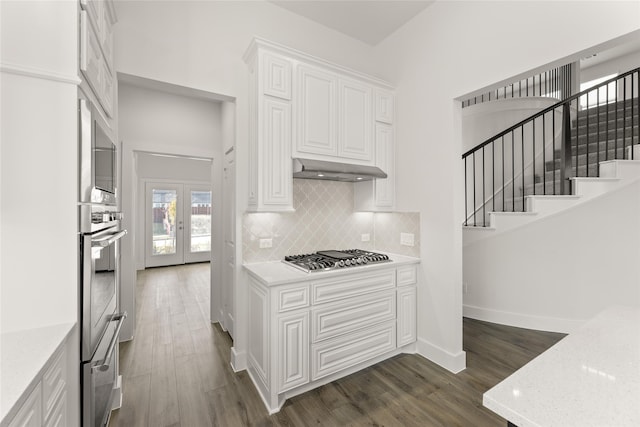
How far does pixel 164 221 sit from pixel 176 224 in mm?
303

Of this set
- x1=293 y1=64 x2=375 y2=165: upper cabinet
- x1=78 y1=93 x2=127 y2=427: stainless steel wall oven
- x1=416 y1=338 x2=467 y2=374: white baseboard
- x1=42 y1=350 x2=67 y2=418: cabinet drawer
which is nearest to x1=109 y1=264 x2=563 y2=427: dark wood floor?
x1=416 y1=338 x2=467 y2=374: white baseboard

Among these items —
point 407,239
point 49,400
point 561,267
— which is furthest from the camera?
point 561,267

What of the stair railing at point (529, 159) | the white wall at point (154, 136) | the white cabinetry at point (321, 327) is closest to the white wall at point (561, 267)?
the stair railing at point (529, 159)

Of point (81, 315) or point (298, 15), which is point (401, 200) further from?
point (81, 315)

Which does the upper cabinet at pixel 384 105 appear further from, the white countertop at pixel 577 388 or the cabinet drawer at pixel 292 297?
the white countertop at pixel 577 388

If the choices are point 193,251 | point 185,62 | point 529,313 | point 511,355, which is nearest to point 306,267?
point 185,62

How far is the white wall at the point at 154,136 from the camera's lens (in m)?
3.23

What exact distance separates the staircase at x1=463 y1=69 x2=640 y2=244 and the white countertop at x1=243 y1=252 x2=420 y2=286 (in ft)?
5.81

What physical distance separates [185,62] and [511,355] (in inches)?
163

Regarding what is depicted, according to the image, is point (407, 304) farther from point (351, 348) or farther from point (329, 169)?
point (329, 169)

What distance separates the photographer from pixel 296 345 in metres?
2.15

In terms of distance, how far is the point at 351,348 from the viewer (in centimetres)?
245

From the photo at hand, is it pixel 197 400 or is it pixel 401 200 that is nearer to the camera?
pixel 197 400

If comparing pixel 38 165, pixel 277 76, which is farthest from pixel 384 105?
pixel 38 165
